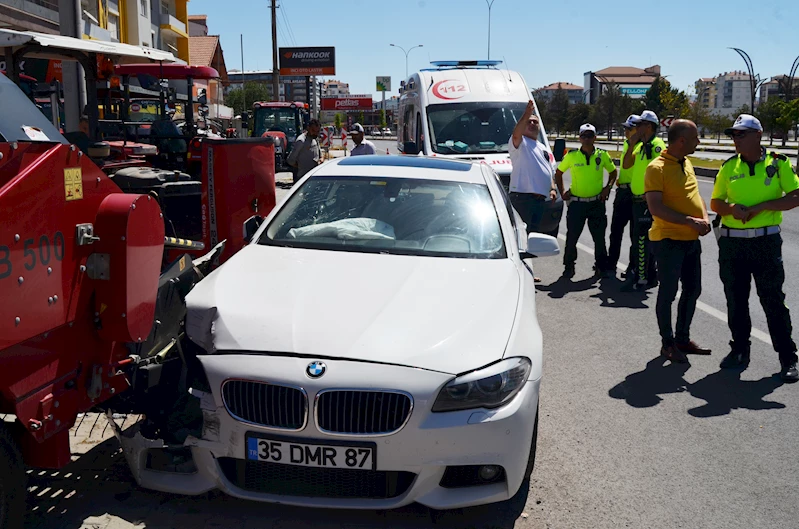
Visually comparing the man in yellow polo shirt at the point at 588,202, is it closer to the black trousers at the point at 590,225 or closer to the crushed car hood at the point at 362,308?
the black trousers at the point at 590,225

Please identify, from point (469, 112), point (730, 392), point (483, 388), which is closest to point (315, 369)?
point (483, 388)

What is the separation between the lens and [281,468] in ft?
11.5

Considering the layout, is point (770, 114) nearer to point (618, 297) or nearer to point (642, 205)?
point (642, 205)

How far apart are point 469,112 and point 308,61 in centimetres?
6350

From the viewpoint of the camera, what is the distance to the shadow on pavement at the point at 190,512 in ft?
11.8

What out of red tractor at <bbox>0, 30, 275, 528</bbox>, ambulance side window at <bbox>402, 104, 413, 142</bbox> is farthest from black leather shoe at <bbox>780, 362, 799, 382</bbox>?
ambulance side window at <bbox>402, 104, 413, 142</bbox>

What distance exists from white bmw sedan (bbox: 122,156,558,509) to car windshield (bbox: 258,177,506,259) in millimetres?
613

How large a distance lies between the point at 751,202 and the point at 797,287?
3555mm

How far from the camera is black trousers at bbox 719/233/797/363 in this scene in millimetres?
5883

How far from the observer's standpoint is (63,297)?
3.24 m

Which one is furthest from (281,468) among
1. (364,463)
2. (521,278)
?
(521,278)

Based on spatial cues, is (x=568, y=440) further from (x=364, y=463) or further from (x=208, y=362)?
(x=208, y=362)

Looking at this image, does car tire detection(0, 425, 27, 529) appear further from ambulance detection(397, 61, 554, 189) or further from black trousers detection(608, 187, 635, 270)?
ambulance detection(397, 61, 554, 189)

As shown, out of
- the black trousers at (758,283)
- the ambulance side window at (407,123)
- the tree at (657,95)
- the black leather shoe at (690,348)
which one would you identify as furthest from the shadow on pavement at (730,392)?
the tree at (657,95)
